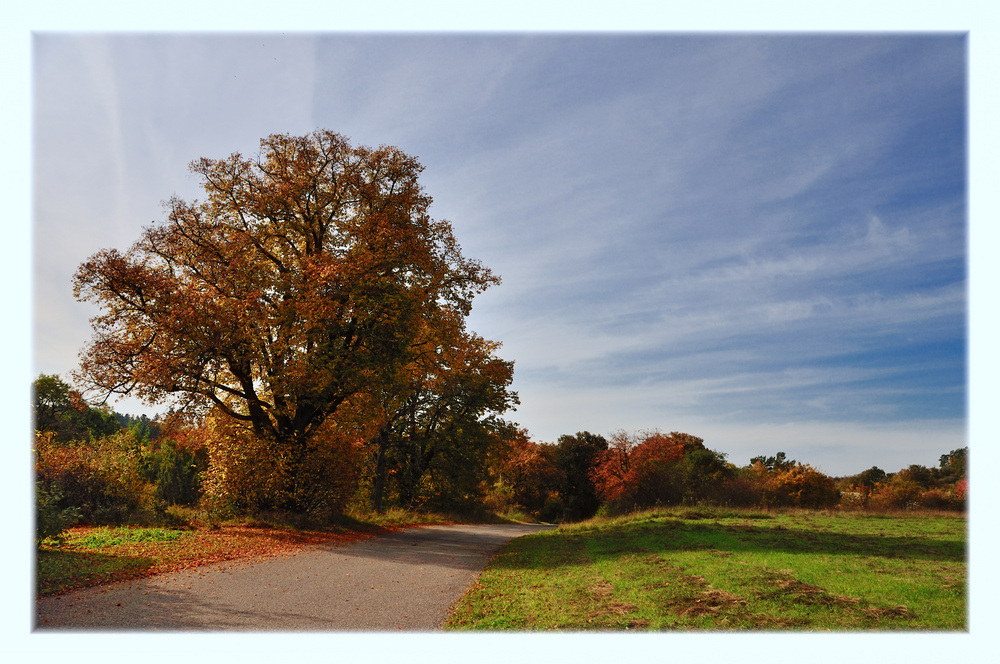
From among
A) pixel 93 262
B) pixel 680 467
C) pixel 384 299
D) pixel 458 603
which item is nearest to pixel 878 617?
pixel 458 603

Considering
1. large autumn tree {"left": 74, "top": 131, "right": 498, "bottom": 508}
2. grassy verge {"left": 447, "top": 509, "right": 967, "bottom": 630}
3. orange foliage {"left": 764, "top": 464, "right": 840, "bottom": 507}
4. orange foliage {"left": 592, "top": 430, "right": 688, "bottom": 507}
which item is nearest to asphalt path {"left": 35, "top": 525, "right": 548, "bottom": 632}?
grassy verge {"left": 447, "top": 509, "right": 967, "bottom": 630}

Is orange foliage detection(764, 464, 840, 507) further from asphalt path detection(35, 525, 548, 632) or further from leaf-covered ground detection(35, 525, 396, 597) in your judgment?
asphalt path detection(35, 525, 548, 632)

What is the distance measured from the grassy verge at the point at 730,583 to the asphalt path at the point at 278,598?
2.65ft

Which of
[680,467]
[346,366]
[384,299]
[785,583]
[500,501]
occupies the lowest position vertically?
[500,501]

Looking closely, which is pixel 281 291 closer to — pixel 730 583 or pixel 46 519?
pixel 46 519

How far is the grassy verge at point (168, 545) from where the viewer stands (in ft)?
27.8

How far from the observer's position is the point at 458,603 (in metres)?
7.98

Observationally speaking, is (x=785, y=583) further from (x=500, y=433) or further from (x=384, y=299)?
(x=500, y=433)

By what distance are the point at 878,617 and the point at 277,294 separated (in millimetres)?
16391

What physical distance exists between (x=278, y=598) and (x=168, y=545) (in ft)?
20.5

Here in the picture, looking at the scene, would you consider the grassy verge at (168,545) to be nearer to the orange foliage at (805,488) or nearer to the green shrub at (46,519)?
the green shrub at (46,519)

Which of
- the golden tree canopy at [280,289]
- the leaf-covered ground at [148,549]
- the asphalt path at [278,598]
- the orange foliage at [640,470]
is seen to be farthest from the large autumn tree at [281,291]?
the orange foliage at [640,470]

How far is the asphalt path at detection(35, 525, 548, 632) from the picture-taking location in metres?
6.39

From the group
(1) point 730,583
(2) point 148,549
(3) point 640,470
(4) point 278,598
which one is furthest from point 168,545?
(3) point 640,470
